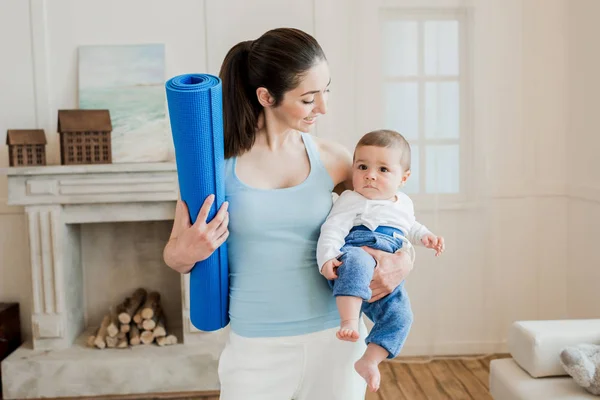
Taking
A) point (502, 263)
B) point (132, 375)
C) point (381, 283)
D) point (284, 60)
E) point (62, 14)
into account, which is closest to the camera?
point (284, 60)

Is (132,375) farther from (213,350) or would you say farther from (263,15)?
(263,15)

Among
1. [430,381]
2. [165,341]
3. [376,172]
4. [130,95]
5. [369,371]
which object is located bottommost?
[430,381]

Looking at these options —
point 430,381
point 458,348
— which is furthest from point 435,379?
point 458,348

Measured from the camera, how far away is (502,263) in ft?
14.7

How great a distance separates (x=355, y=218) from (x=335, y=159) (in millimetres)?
164

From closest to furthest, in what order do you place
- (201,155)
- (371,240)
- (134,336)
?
(201,155) < (371,240) < (134,336)

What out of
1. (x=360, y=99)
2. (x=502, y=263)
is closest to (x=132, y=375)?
(x=360, y=99)

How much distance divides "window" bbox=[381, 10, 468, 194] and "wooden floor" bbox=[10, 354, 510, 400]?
3.40 ft

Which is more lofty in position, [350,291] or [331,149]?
[331,149]

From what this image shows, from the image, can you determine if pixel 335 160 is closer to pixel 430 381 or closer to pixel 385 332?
pixel 385 332

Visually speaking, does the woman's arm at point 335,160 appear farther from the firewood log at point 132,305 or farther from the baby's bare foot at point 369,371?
the firewood log at point 132,305

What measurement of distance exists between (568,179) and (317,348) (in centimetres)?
322

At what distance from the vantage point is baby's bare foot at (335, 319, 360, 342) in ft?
5.22

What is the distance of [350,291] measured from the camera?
5.30ft
